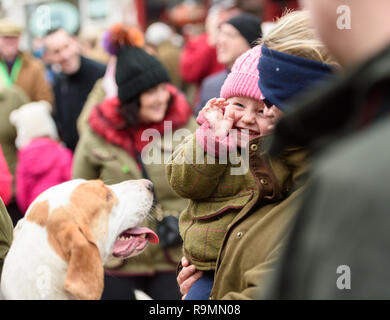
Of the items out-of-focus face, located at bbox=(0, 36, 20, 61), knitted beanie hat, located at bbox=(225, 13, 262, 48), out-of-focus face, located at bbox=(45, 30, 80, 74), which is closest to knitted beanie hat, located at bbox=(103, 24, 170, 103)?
knitted beanie hat, located at bbox=(225, 13, 262, 48)

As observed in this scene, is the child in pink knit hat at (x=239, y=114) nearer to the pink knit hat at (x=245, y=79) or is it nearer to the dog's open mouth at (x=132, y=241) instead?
the pink knit hat at (x=245, y=79)

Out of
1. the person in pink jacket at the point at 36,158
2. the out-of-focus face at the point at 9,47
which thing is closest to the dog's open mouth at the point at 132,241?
the person in pink jacket at the point at 36,158

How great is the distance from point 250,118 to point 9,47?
6969mm

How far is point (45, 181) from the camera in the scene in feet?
17.0

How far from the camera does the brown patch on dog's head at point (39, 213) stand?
2535mm

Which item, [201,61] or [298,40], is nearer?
[298,40]

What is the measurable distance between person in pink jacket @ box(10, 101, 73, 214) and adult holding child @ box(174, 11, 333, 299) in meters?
3.08

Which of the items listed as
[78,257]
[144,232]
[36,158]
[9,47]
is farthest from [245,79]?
[9,47]

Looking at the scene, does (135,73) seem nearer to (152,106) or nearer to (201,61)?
(152,106)

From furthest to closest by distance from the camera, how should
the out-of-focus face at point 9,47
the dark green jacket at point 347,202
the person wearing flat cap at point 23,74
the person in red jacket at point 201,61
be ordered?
the out-of-focus face at point 9,47, the person wearing flat cap at point 23,74, the person in red jacket at point 201,61, the dark green jacket at point 347,202

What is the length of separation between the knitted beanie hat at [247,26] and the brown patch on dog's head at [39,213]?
304cm

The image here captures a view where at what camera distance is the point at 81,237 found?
2.46 metres
